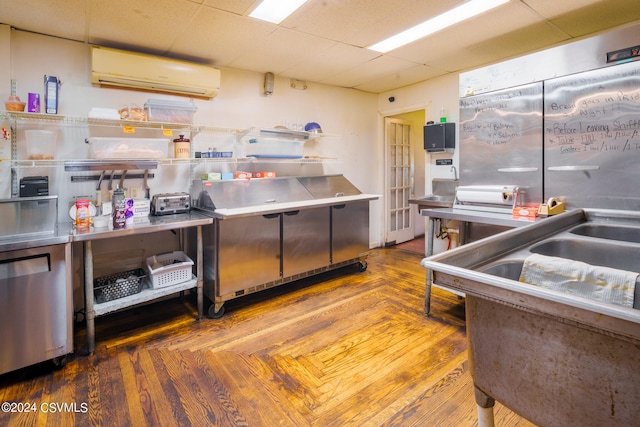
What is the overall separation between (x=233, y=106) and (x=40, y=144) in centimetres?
169

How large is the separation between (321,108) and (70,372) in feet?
11.8

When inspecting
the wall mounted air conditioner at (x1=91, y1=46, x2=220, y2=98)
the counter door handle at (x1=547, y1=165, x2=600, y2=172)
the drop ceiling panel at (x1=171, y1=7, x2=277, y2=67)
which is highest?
the drop ceiling panel at (x1=171, y1=7, x2=277, y2=67)

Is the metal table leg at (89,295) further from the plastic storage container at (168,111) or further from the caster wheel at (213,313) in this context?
the plastic storage container at (168,111)

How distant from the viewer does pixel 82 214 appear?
2279 millimetres

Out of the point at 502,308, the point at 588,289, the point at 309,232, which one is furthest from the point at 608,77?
the point at 309,232

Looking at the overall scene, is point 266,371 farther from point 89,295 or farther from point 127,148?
point 127,148

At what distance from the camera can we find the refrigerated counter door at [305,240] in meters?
3.16

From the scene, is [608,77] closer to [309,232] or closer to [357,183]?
[309,232]

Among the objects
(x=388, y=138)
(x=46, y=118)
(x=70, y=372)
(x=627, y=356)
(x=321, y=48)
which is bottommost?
(x=70, y=372)

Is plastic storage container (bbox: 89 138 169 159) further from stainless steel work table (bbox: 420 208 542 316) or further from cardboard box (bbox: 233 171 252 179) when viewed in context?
stainless steel work table (bbox: 420 208 542 316)

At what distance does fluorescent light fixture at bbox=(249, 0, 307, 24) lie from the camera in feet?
7.27

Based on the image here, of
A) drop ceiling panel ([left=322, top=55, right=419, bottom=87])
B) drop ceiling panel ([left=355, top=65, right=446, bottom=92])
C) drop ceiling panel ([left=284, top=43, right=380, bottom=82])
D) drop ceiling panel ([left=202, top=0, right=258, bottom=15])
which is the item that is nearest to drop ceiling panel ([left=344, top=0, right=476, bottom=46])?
drop ceiling panel ([left=284, top=43, right=380, bottom=82])

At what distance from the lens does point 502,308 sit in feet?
2.78

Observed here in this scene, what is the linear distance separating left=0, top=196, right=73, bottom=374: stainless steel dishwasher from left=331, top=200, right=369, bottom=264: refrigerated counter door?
2288 millimetres
